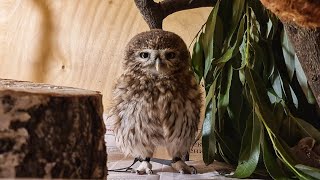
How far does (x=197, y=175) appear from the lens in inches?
42.1

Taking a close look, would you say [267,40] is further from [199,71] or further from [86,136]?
[86,136]

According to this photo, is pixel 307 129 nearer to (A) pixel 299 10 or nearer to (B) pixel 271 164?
(B) pixel 271 164

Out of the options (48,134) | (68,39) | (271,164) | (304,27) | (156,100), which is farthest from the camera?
(68,39)

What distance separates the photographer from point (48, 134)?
638 millimetres

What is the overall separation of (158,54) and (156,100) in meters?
0.10

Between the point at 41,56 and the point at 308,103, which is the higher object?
the point at 41,56

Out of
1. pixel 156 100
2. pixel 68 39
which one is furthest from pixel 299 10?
pixel 68 39

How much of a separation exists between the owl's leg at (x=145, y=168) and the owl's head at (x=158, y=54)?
197 mm

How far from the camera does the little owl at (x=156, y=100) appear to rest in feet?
3.57

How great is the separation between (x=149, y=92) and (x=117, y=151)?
38 cm

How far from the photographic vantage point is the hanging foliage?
3.34 feet

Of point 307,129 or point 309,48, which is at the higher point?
point 309,48

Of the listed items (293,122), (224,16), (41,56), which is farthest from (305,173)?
(41,56)

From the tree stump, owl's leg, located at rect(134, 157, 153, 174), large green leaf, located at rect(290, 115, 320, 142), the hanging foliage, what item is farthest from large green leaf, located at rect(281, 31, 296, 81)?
the tree stump
